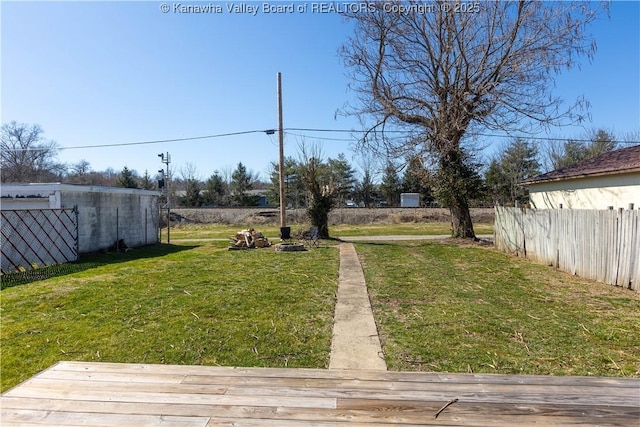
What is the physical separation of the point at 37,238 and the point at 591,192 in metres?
15.9

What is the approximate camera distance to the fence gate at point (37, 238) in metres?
9.79

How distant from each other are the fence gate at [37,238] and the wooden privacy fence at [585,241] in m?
13.6

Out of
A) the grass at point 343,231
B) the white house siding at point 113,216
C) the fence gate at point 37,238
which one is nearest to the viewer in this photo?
the fence gate at point 37,238

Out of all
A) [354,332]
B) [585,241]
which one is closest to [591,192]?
[585,241]

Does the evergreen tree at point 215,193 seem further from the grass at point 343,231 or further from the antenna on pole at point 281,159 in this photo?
the antenna on pole at point 281,159

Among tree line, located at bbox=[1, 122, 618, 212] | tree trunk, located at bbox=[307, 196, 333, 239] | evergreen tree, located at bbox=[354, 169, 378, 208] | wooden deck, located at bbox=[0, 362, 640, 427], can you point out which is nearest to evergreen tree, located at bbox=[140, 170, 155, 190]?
tree line, located at bbox=[1, 122, 618, 212]

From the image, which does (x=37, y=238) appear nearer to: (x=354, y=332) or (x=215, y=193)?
(x=354, y=332)

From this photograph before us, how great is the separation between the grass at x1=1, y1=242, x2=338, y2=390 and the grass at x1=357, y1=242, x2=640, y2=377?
98 centimetres

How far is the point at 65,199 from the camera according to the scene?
11.8 m

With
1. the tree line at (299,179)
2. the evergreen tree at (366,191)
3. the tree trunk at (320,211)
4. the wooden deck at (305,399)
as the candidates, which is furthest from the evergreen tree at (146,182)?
the wooden deck at (305,399)

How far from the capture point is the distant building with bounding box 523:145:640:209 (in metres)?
8.89

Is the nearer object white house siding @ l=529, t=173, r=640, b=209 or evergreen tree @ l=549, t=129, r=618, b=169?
white house siding @ l=529, t=173, r=640, b=209

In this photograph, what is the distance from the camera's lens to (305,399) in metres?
2.34

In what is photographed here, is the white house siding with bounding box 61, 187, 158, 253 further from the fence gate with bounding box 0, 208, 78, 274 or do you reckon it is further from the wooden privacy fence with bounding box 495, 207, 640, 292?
the wooden privacy fence with bounding box 495, 207, 640, 292
